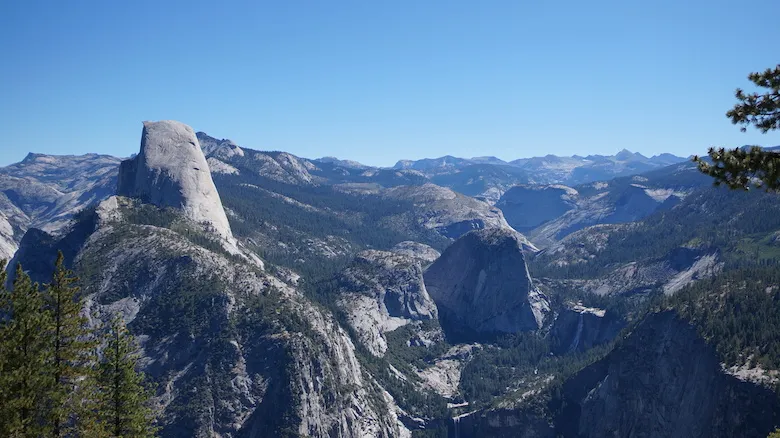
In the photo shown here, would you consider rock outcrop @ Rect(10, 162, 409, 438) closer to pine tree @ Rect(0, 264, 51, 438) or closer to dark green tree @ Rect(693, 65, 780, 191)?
pine tree @ Rect(0, 264, 51, 438)

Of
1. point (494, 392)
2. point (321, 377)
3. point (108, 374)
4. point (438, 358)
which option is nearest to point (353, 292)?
point (438, 358)

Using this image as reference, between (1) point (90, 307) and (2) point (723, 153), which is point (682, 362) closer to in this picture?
(2) point (723, 153)

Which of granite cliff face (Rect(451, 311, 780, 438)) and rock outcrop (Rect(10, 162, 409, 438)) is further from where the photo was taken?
rock outcrop (Rect(10, 162, 409, 438))

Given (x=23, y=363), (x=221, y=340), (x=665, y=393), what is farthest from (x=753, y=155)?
(x=221, y=340)

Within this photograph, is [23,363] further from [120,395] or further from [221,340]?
[221,340]

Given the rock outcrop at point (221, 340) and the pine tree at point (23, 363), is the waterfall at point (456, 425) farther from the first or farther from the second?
the pine tree at point (23, 363)

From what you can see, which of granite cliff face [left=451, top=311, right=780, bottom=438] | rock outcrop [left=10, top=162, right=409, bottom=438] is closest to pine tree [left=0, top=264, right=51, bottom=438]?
rock outcrop [left=10, top=162, right=409, bottom=438]
